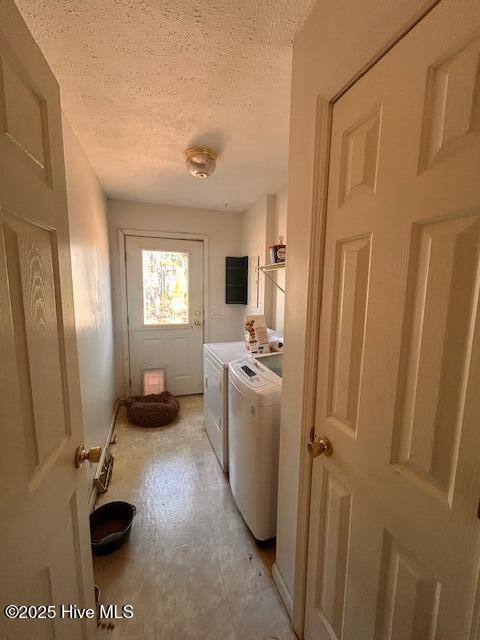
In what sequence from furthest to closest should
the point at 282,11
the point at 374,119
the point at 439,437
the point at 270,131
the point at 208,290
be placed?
the point at 208,290, the point at 270,131, the point at 282,11, the point at 374,119, the point at 439,437

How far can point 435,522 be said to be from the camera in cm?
55

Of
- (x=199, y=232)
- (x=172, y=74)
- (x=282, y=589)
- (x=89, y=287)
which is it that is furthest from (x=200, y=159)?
(x=282, y=589)

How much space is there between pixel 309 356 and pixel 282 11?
121cm

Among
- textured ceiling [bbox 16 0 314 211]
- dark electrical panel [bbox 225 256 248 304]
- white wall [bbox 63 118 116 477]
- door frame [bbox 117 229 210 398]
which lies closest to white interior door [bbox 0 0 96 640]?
textured ceiling [bbox 16 0 314 211]

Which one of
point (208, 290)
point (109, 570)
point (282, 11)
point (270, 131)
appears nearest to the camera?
point (282, 11)

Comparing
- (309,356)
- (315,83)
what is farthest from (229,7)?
(309,356)

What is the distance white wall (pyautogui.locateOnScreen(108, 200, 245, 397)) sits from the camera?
10.0 ft

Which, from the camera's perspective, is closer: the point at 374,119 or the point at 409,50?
the point at 409,50

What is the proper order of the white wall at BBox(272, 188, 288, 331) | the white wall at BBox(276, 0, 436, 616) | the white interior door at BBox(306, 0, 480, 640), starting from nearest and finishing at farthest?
the white interior door at BBox(306, 0, 480, 640), the white wall at BBox(276, 0, 436, 616), the white wall at BBox(272, 188, 288, 331)

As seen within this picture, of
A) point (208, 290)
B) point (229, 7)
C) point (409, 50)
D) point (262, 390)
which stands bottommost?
point (262, 390)

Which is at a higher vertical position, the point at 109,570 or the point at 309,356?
the point at 309,356

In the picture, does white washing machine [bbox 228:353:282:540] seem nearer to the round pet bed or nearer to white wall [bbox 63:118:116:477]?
white wall [bbox 63:118:116:477]

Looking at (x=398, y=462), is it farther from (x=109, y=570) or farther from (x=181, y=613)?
(x=109, y=570)

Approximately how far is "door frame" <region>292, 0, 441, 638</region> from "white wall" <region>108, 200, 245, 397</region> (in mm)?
2581
